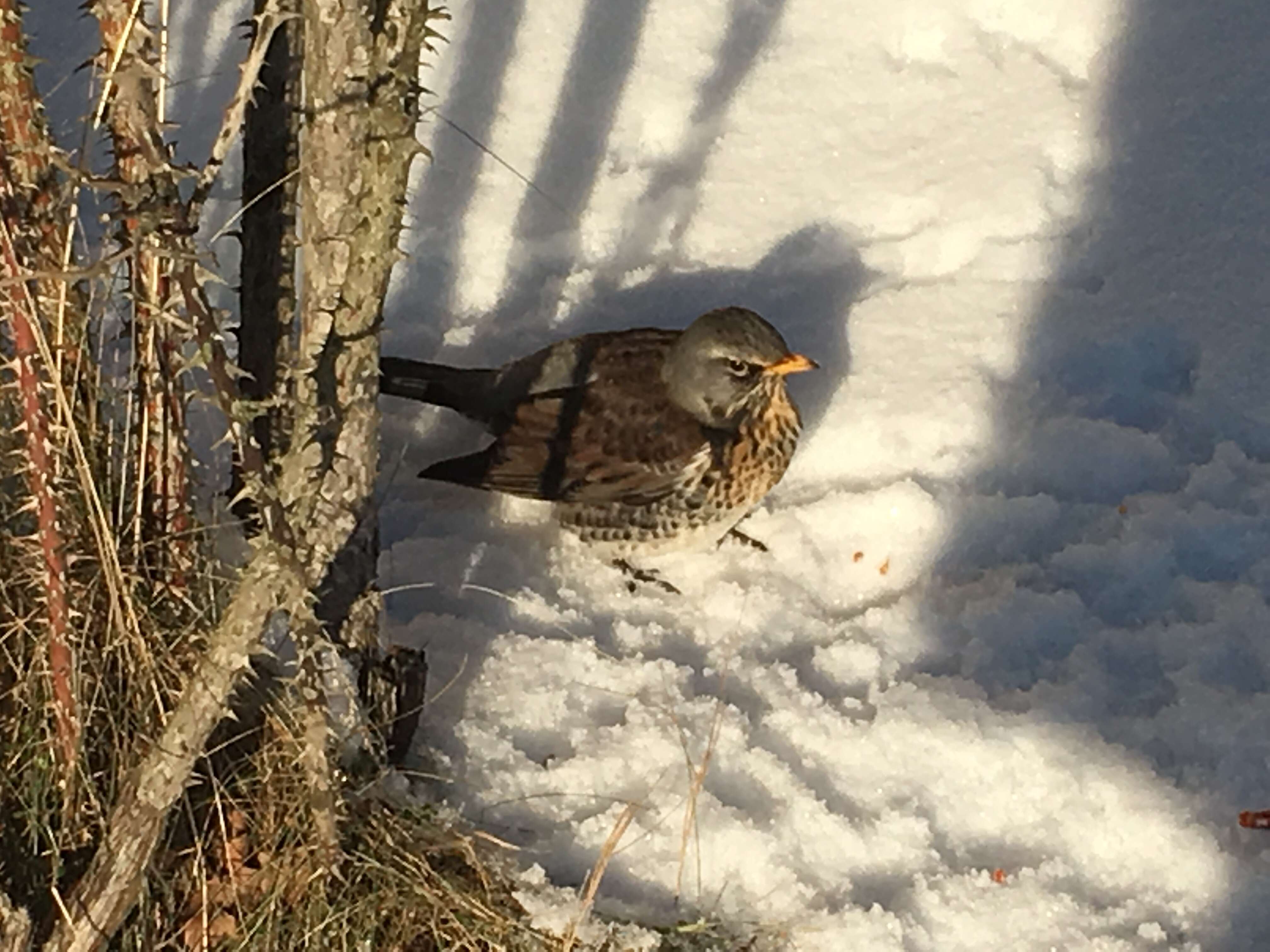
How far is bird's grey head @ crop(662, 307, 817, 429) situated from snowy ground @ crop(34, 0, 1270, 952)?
1.03ft

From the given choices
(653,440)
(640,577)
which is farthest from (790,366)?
(640,577)

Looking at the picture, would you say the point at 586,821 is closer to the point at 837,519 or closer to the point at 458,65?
the point at 837,519

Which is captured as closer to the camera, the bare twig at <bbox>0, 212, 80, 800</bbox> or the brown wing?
the bare twig at <bbox>0, 212, 80, 800</bbox>

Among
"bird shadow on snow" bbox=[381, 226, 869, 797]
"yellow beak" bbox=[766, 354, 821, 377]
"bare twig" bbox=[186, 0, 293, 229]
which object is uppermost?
"bare twig" bbox=[186, 0, 293, 229]

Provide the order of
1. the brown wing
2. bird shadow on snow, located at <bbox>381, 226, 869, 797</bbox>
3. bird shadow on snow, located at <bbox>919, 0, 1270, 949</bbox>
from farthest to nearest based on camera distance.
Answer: the brown wing < bird shadow on snow, located at <bbox>381, 226, 869, 797</bbox> < bird shadow on snow, located at <bbox>919, 0, 1270, 949</bbox>

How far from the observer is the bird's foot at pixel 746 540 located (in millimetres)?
4129

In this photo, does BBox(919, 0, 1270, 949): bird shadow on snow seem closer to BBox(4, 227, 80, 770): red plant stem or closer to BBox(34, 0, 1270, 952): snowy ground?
BBox(34, 0, 1270, 952): snowy ground

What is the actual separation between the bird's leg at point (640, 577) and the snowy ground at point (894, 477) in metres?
0.05

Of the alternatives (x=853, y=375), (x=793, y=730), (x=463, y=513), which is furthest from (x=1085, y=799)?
(x=463, y=513)

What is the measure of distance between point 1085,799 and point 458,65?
3.28 metres

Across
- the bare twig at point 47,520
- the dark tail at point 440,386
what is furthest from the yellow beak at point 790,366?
the bare twig at point 47,520

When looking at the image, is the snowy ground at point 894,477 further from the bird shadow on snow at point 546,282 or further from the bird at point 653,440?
the bird at point 653,440

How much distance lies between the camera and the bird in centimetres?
408

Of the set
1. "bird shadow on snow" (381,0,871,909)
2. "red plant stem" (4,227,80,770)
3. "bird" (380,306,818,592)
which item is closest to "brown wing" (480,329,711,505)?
"bird" (380,306,818,592)
